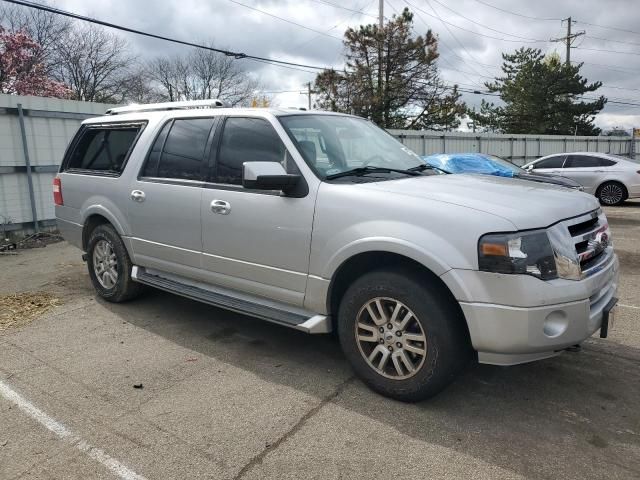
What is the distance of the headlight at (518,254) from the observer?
9.14 feet

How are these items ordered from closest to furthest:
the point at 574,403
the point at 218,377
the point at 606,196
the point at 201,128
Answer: the point at 574,403
the point at 218,377
the point at 201,128
the point at 606,196

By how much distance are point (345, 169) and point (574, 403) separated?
2.17m

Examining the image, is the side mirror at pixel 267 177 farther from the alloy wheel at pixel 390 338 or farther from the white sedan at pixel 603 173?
the white sedan at pixel 603 173

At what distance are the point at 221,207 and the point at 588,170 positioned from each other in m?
13.5

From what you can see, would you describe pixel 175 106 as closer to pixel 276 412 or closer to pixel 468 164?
pixel 276 412

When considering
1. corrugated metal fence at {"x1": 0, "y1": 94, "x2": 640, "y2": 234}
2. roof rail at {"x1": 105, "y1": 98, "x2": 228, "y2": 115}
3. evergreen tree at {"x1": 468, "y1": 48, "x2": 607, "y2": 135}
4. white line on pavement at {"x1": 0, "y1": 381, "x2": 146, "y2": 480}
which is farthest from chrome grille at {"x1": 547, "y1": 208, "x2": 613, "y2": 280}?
evergreen tree at {"x1": 468, "y1": 48, "x2": 607, "y2": 135}

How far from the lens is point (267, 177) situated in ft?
11.2

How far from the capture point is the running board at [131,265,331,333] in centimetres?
358

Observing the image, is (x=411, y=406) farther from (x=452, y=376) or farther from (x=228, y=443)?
(x=228, y=443)

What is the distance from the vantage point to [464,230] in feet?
9.52

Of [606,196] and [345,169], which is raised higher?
[345,169]

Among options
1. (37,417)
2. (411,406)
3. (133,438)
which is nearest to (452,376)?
(411,406)

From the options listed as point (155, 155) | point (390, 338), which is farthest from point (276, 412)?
point (155, 155)

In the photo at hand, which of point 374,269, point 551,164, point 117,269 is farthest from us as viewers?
point 551,164
